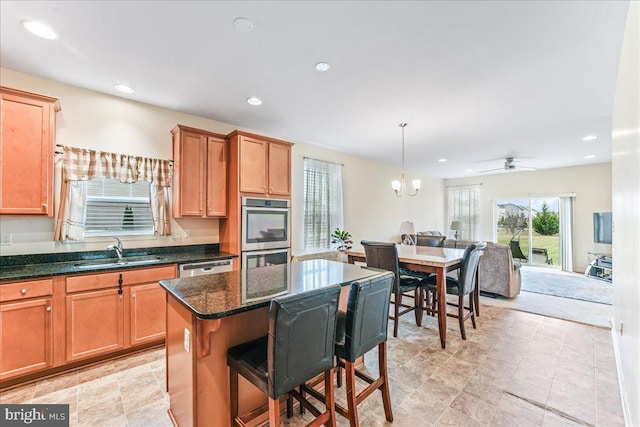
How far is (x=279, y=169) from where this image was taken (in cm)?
386

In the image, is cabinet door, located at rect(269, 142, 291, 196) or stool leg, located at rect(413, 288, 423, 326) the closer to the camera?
stool leg, located at rect(413, 288, 423, 326)

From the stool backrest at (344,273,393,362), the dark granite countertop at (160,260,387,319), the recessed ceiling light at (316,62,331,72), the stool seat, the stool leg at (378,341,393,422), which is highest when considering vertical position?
the recessed ceiling light at (316,62,331,72)

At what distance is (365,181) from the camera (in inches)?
244

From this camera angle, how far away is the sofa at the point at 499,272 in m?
4.41

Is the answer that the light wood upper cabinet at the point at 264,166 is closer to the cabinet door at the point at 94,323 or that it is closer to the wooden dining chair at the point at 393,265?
the wooden dining chair at the point at 393,265

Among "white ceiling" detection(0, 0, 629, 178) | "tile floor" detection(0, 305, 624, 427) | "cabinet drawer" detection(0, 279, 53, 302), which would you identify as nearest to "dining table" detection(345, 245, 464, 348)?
"tile floor" detection(0, 305, 624, 427)

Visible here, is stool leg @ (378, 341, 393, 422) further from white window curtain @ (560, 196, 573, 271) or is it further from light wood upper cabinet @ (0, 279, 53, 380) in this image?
white window curtain @ (560, 196, 573, 271)

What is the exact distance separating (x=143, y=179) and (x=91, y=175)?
472 mm

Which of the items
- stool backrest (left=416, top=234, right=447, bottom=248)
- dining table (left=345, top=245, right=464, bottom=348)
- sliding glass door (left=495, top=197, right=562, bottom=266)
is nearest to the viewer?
dining table (left=345, top=245, right=464, bottom=348)

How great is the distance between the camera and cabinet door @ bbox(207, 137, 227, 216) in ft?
11.5

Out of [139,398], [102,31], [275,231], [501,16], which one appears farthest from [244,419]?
[501,16]

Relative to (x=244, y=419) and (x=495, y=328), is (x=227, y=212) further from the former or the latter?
(x=495, y=328)

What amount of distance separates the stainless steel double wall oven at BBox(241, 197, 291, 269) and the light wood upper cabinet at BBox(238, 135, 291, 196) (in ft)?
0.54

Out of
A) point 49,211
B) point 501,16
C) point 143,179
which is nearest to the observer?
point 501,16
